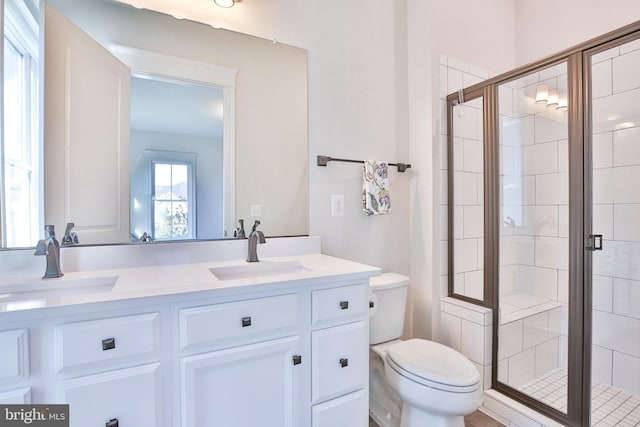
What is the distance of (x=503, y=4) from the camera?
7.73 ft

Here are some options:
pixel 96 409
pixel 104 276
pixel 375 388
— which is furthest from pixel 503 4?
pixel 96 409

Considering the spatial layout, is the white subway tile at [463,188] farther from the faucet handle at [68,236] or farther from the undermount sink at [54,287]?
the faucet handle at [68,236]

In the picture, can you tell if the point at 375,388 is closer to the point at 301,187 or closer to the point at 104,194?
the point at 301,187

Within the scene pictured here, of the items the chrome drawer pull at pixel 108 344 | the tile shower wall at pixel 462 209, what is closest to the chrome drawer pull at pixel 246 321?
the chrome drawer pull at pixel 108 344

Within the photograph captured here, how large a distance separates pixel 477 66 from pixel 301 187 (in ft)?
5.08

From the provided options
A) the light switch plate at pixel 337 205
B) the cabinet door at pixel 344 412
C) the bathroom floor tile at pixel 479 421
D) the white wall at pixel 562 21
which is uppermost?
the white wall at pixel 562 21

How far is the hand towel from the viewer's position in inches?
72.4

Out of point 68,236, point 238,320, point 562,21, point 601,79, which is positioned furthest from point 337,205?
point 562,21

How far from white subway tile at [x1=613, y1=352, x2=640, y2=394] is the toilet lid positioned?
116 centimetres

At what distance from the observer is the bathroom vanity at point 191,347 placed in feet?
2.64

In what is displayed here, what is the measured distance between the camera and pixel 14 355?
766 mm

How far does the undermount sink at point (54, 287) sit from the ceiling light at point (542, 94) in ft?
7.98

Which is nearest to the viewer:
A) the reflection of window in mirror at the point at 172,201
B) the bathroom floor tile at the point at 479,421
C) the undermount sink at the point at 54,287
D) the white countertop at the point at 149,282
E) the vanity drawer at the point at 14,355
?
the vanity drawer at the point at 14,355

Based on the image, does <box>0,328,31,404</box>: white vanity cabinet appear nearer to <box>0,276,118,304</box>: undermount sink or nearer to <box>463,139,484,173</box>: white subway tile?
<box>0,276,118,304</box>: undermount sink
